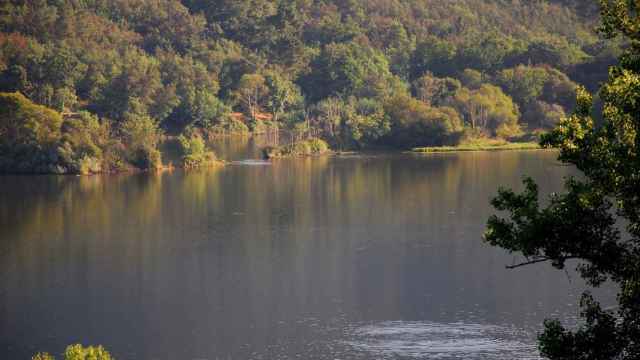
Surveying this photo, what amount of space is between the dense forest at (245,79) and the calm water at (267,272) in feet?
26.4

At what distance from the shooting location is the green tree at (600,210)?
679 inches

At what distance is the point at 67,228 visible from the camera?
50844 mm

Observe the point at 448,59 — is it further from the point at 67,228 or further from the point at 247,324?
the point at 247,324

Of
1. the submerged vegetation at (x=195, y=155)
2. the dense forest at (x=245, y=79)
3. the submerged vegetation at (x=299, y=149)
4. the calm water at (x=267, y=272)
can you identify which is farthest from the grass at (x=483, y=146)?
the calm water at (x=267, y=272)

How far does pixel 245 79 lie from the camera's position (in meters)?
105

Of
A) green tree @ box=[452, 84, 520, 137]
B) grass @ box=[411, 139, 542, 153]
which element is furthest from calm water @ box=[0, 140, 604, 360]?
green tree @ box=[452, 84, 520, 137]

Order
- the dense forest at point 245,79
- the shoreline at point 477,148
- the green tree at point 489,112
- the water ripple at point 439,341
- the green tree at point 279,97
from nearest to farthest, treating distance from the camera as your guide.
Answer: the water ripple at point 439,341 < the dense forest at point 245,79 < the shoreline at point 477,148 < the green tree at point 489,112 < the green tree at point 279,97

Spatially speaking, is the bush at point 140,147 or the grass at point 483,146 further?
the grass at point 483,146

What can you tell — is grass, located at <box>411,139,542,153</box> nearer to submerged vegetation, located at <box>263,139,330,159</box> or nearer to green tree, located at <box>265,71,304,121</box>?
submerged vegetation, located at <box>263,139,330,159</box>

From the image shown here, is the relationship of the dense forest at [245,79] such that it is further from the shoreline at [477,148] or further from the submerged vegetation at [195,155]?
the submerged vegetation at [195,155]

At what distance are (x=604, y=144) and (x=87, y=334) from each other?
775 inches

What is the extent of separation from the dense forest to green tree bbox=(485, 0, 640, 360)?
54.5m

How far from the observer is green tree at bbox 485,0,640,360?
56.5 ft

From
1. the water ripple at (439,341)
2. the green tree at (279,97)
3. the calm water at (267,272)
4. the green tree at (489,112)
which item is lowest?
the water ripple at (439,341)
